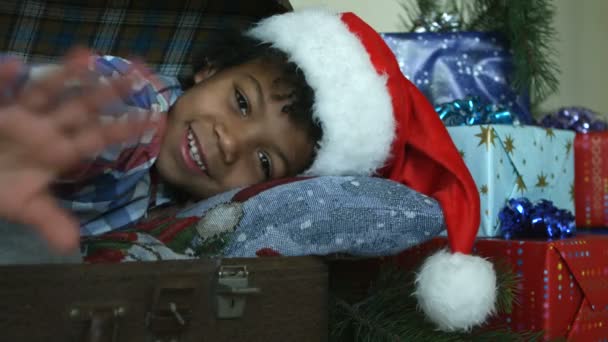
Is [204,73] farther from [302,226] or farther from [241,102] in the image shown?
[302,226]

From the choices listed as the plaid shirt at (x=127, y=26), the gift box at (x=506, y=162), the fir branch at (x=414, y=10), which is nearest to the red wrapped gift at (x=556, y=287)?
the gift box at (x=506, y=162)

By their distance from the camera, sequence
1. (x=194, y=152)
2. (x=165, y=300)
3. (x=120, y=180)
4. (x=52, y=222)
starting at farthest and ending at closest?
(x=194, y=152), (x=120, y=180), (x=165, y=300), (x=52, y=222)

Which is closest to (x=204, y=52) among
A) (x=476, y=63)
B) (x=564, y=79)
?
(x=476, y=63)

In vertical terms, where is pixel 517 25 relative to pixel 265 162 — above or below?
above

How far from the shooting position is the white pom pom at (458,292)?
74 centimetres

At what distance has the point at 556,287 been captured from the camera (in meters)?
0.84

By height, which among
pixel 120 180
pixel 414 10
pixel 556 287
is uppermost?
pixel 414 10

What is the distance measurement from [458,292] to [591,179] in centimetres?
61

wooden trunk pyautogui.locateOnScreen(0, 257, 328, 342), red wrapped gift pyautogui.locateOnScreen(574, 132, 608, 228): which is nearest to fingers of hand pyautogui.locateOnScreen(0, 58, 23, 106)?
wooden trunk pyautogui.locateOnScreen(0, 257, 328, 342)

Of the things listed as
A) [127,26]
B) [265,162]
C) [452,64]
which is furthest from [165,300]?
[452,64]

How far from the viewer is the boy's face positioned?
0.95m

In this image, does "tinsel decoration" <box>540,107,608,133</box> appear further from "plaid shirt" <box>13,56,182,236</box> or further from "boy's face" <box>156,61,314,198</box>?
"plaid shirt" <box>13,56,182,236</box>

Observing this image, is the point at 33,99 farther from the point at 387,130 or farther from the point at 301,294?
the point at 387,130

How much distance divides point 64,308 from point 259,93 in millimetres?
505
